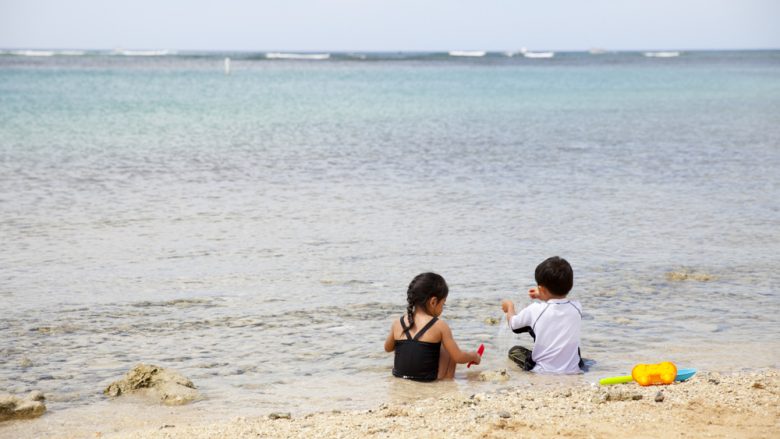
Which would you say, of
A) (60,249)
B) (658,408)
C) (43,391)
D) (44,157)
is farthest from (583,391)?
(44,157)

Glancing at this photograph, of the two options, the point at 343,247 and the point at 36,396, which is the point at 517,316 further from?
the point at 343,247

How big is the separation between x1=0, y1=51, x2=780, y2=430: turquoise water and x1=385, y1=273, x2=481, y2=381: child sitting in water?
0.18 meters

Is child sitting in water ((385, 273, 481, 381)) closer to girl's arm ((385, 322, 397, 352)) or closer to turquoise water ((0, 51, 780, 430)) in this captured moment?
girl's arm ((385, 322, 397, 352))

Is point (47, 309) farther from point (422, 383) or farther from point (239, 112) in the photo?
point (239, 112)

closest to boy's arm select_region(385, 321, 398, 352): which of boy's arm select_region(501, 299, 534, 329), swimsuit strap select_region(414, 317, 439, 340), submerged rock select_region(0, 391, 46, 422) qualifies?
swimsuit strap select_region(414, 317, 439, 340)

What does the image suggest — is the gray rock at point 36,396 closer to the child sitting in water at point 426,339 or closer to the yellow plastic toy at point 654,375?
the child sitting in water at point 426,339

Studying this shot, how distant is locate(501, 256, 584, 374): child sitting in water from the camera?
650 centimetres

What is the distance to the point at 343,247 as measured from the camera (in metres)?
10.8

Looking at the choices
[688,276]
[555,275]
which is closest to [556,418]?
[555,275]

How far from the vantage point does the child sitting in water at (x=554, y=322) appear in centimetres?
650

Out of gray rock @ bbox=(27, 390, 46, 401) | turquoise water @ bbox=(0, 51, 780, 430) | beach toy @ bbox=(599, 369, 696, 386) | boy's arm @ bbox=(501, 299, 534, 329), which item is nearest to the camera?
gray rock @ bbox=(27, 390, 46, 401)

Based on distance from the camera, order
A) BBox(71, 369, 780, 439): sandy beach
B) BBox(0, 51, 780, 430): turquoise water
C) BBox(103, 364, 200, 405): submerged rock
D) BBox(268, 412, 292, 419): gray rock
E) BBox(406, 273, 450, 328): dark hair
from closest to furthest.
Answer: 1. BBox(71, 369, 780, 439): sandy beach
2. BBox(268, 412, 292, 419): gray rock
3. BBox(103, 364, 200, 405): submerged rock
4. BBox(406, 273, 450, 328): dark hair
5. BBox(0, 51, 780, 430): turquoise water

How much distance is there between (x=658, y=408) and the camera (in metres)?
5.36

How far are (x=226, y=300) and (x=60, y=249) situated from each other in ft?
10.2
